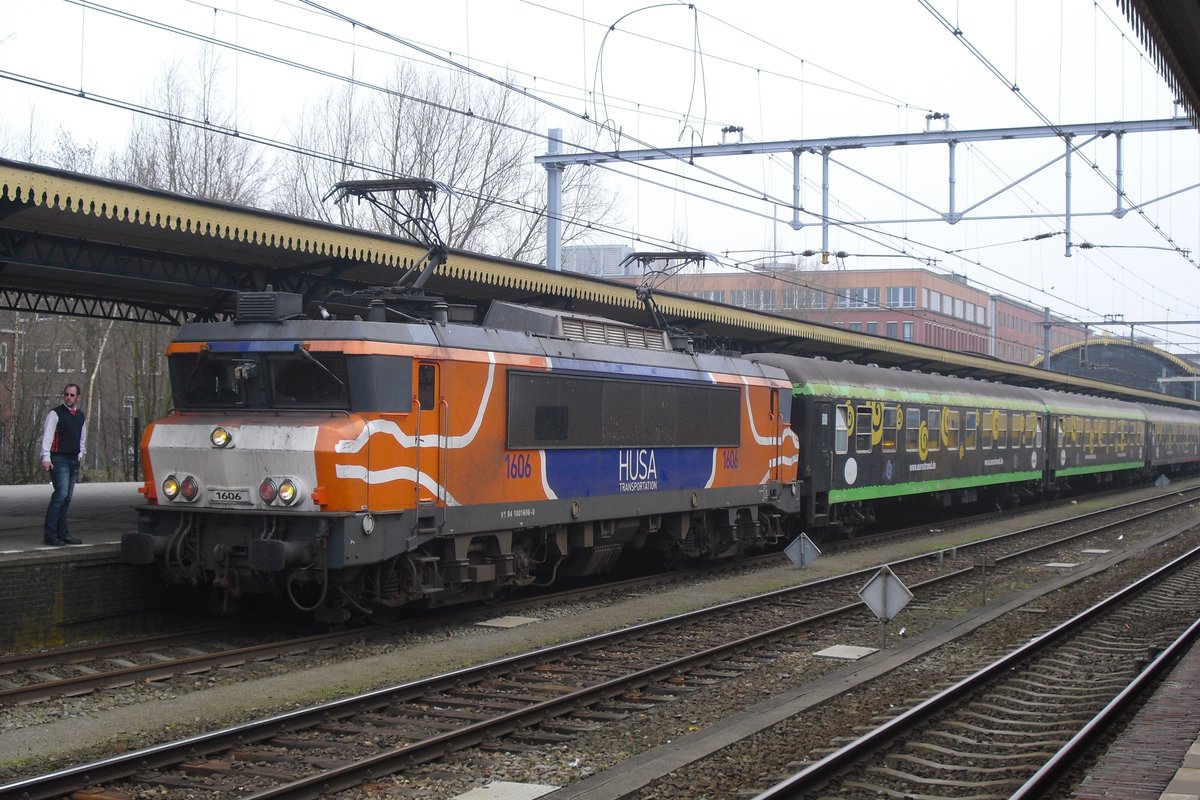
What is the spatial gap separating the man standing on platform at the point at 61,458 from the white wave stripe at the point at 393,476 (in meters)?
3.70

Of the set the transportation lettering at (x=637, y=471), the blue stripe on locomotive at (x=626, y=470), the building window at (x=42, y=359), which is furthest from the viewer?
the building window at (x=42, y=359)

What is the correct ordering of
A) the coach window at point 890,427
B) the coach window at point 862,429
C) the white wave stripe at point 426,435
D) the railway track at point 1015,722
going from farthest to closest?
1. the coach window at point 890,427
2. the coach window at point 862,429
3. the white wave stripe at point 426,435
4. the railway track at point 1015,722

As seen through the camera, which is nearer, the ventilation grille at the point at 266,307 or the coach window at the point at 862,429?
the ventilation grille at the point at 266,307

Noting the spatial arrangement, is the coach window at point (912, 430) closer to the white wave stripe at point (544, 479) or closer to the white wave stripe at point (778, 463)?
the white wave stripe at point (778, 463)

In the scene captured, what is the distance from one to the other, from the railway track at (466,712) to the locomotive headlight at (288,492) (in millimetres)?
2436

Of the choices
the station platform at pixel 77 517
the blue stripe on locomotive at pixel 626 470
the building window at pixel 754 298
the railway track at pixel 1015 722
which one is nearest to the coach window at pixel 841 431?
the blue stripe on locomotive at pixel 626 470

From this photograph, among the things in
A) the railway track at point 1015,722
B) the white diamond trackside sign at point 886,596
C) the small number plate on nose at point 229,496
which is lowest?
the railway track at point 1015,722

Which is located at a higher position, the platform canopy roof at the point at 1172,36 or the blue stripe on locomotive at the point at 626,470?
the platform canopy roof at the point at 1172,36

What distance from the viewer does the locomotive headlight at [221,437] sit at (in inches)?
477

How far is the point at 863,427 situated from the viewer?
2316 cm

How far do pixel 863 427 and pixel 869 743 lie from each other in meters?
14.9

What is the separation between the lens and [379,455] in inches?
472

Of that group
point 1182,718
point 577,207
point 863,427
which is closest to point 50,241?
point 1182,718

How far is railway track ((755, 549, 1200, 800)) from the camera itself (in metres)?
8.00
